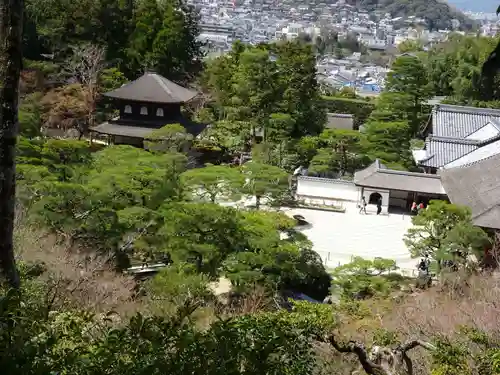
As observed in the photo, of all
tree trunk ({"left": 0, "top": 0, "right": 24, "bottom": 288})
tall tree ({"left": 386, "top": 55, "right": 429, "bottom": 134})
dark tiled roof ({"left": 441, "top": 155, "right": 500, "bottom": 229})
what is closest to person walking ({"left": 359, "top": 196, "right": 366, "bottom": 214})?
dark tiled roof ({"left": 441, "top": 155, "right": 500, "bottom": 229})

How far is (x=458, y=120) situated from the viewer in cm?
2084

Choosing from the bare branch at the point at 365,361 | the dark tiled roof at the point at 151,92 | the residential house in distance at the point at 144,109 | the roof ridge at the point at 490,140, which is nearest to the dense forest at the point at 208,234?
the bare branch at the point at 365,361

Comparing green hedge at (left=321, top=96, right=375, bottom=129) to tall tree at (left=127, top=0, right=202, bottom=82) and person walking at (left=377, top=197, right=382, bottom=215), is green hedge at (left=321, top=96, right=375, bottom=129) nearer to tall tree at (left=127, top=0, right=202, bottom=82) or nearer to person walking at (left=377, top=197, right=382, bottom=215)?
tall tree at (left=127, top=0, right=202, bottom=82)

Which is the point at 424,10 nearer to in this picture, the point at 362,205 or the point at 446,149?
the point at 446,149

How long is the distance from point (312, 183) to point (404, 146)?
11.7ft

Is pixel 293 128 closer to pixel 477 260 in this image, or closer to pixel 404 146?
pixel 404 146

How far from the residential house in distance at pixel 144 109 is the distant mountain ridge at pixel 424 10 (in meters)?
118

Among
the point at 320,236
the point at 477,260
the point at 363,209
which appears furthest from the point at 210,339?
the point at 363,209

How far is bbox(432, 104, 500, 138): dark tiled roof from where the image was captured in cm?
2038

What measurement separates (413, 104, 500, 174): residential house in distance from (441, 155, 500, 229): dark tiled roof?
2066mm

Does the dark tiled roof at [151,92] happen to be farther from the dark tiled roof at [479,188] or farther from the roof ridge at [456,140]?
the dark tiled roof at [479,188]

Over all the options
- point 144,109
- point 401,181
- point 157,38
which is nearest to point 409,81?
point 401,181

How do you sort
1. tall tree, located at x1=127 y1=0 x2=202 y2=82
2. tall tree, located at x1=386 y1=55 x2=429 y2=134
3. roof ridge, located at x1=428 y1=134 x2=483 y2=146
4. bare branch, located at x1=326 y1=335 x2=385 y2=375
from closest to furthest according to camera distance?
bare branch, located at x1=326 y1=335 x2=385 y2=375 → roof ridge, located at x1=428 y1=134 x2=483 y2=146 → tall tree, located at x1=386 y1=55 x2=429 y2=134 → tall tree, located at x1=127 y1=0 x2=202 y2=82

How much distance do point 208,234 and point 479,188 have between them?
694cm
